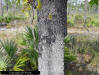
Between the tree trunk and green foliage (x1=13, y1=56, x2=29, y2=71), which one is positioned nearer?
the tree trunk

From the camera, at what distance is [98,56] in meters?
5.35

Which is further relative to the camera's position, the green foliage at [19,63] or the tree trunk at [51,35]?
the green foliage at [19,63]

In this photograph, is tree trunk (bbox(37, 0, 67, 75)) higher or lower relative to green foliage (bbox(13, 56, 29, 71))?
higher

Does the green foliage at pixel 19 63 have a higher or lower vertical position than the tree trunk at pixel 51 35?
lower

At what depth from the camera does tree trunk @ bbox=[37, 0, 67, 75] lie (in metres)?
Result: 1.47

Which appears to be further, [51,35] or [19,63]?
[19,63]

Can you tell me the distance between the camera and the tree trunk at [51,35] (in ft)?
4.81

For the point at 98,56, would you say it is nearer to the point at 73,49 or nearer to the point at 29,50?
the point at 73,49

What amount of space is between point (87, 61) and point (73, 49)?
96cm

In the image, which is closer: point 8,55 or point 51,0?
point 51,0

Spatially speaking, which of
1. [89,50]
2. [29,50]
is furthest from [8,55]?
[89,50]

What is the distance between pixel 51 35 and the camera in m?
1.51

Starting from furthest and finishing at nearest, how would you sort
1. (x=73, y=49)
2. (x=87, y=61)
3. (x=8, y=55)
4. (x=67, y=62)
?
(x=73, y=49) < (x=87, y=61) < (x=67, y=62) < (x=8, y=55)

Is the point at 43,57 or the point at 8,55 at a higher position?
the point at 43,57
